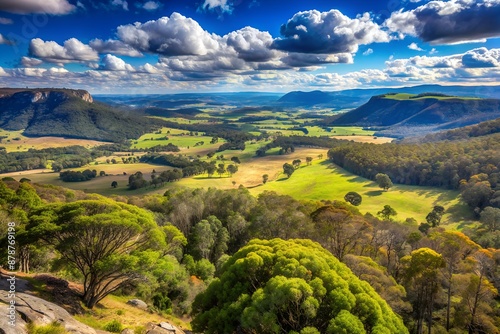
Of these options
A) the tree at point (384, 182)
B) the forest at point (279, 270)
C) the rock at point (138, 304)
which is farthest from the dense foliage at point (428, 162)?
the rock at point (138, 304)

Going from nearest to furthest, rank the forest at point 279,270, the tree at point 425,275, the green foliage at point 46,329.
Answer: the green foliage at point 46,329 → the forest at point 279,270 → the tree at point 425,275

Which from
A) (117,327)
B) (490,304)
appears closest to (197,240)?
(117,327)

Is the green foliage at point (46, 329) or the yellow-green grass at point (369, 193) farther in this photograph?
the yellow-green grass at point (369, 193)

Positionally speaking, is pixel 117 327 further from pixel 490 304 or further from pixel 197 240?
pixel 490 304

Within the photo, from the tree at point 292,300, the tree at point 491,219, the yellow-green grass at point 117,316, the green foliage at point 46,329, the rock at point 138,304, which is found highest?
the green foliage at point 46,329

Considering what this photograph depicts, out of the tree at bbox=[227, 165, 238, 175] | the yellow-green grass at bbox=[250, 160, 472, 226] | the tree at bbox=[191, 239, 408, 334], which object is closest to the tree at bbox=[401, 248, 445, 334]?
the tree at bbox=[191, 239, 408, 334]

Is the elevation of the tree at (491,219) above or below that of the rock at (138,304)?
below

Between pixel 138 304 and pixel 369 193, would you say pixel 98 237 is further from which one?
pixel 369 193

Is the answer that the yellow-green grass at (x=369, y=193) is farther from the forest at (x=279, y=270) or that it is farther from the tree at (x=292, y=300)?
the tree at (x=292, y=300)
